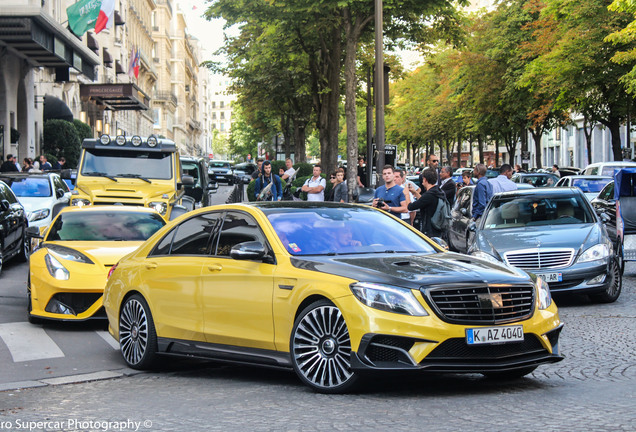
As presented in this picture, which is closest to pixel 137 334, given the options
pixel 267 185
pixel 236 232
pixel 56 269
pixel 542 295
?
pixel 236 232

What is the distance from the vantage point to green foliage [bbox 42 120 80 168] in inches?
1743

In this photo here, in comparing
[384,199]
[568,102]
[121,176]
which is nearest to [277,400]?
[384,199]

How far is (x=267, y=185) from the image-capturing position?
63.9ft

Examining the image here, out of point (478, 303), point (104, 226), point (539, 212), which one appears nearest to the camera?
point (478, 303)

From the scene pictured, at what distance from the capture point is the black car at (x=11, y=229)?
658 inches

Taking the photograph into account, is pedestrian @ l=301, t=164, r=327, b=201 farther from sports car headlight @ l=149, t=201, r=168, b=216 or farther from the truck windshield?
sports car headlight @ l=149, t=201, r=168, b=216

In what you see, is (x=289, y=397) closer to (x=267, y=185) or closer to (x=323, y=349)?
(x=323, y=349)

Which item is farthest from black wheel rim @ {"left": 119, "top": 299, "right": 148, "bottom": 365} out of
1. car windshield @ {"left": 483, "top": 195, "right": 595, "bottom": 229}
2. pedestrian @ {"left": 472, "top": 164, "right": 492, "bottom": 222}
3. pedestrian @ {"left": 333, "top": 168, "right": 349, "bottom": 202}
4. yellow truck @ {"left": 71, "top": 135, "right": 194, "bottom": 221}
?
pedestrian @ {"left": 333, "top": 168, "right": 349, "bottom": 202}

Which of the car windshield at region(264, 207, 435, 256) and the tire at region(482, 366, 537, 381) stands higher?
the car windshield at region(264, 207, 435, 256)

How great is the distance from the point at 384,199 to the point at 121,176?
5.84 meters

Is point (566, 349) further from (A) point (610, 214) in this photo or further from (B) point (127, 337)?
(A) point (610, 214)

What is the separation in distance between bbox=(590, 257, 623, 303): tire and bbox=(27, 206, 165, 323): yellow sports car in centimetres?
611

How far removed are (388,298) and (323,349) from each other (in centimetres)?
64

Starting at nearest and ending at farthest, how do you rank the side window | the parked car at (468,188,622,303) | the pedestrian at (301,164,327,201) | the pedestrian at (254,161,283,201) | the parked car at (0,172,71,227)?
the side window
the parked car at (468,188,622,303)
the pedestrian at (301,164,327,201)
the pedestrian at (254,161,283,201)
the parked car at (0,172,71,227)
